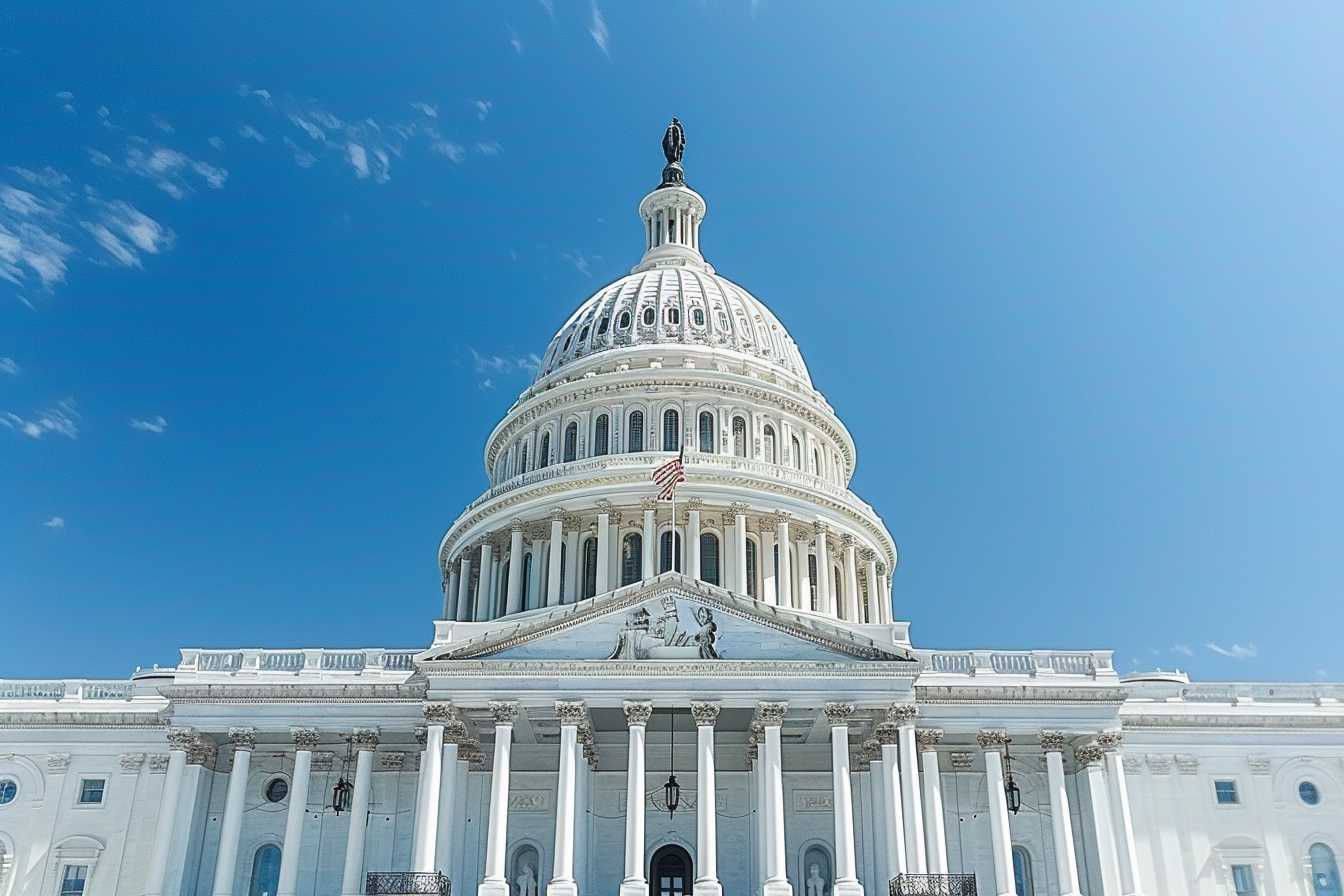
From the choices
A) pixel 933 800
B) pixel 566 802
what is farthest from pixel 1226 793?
pixel 566 802

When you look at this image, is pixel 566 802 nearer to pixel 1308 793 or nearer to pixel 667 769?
pixel 667 769

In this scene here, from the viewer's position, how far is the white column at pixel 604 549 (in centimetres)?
6362

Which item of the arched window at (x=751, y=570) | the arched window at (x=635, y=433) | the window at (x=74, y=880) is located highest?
the arched window at (x=635, y=433)

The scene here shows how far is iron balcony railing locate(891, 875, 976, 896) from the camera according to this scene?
4347 cm

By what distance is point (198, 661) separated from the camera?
5188 centimetres

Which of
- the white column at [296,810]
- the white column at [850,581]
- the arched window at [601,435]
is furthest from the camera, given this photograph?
the arched window at [601,435]

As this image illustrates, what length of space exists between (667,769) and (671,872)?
4409mm

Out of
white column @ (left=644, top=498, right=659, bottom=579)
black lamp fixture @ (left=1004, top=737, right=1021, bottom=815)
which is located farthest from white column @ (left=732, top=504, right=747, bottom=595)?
black lamp fixture @ (left=1004, top=737, right=1021, bottom=815)

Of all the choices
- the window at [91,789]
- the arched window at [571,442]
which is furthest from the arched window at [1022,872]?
the window at [91,789]

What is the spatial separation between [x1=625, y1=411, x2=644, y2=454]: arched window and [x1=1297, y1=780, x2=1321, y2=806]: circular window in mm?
36645

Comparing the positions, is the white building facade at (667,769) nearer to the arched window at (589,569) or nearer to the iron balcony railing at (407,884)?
the iron balcony railing at (407,884)

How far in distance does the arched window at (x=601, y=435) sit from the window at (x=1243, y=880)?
3788cm

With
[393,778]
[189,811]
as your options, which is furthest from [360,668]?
[189,811]

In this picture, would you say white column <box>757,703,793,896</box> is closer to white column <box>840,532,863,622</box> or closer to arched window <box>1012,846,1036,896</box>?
arched window <box>1012,846,1036,896</box>
